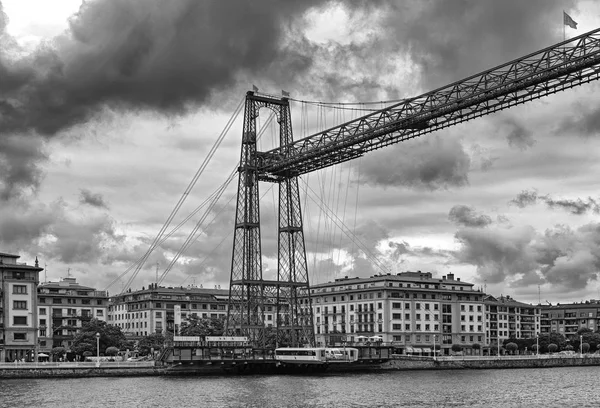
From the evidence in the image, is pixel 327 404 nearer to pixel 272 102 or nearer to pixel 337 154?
pixel 337 154

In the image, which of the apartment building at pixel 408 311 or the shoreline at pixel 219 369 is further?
the apartment building at pixel 408 311

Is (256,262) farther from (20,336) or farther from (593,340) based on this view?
(593,340)

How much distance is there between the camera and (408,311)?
17125 centimetres

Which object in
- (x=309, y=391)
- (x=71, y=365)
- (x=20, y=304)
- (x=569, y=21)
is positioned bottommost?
(x=309, y=391)

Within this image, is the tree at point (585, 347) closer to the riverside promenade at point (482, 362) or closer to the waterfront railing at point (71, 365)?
the riverside promenade at point (482, 362)

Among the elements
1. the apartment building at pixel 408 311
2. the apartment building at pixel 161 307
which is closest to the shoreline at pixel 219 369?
the apartment building at pixel 408 311

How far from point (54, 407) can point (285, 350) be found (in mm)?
52057

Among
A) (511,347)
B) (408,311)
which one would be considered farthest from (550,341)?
(408,311)

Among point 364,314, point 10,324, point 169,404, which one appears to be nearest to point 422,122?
point 169,404

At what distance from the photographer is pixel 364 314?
17425 centimetres

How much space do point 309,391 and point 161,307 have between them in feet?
359

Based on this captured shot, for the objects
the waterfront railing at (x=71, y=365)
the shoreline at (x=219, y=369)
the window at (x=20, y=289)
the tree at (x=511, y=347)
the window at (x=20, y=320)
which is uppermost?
the window at (x=20, y=289)

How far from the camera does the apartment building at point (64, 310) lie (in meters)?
169

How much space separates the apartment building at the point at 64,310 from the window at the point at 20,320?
43.4 metres
